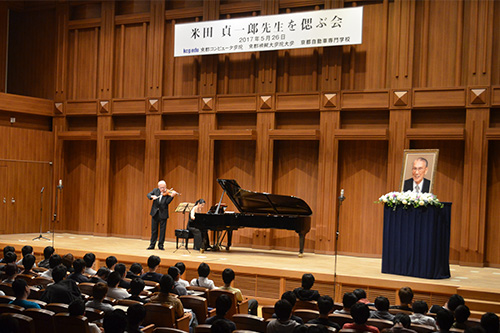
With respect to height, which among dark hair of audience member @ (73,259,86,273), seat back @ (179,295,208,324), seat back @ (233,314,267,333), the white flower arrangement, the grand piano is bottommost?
seat back @ (179,295,208,324)

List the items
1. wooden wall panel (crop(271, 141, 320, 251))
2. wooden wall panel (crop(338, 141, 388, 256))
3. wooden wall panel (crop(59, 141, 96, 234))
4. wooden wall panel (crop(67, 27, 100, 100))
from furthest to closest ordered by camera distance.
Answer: wooden wall panel (crop(67, 27, 100, 100)), wooden wall panel (crop(59, 141, 96, 234)), wooden wall panel (crop(271, 141, 320, 251)), wooden wall panel (crop(338, 141, 388, 256))

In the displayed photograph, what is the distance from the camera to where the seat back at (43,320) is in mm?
4402

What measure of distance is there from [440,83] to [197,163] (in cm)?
614


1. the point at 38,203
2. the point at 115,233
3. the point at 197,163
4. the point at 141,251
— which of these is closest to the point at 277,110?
the point at 197,163

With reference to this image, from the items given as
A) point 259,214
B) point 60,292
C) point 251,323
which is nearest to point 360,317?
point 251,323

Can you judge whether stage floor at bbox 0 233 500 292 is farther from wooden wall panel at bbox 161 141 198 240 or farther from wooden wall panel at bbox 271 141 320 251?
wooden wall panel at bbox 161 141 198 240

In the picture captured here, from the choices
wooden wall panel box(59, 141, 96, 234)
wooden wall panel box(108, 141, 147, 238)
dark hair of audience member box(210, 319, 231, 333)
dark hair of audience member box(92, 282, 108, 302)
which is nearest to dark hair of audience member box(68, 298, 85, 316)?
dark hair of audience member box(92, 282, 108, 302)

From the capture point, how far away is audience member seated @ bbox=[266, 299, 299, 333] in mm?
4336

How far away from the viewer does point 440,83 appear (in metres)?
11.4

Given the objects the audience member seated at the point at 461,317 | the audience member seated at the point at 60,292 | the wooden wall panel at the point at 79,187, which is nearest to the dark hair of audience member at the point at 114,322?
the audience member seated at the point at 60,292

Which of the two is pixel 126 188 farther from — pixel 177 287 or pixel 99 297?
pixel 99 297

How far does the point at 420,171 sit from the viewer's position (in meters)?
9.65

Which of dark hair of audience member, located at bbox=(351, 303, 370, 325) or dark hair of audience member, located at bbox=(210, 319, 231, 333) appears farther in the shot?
dark hair of audience member, located at bbox=(351, 303, 370, 325)

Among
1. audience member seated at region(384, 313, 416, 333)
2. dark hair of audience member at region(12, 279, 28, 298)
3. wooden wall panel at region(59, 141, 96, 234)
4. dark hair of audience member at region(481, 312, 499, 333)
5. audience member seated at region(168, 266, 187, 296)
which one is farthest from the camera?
wooden wall panel at region(59, 141, 96, 234)
